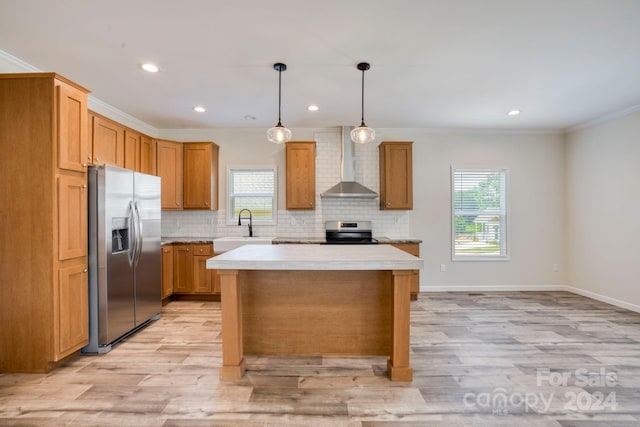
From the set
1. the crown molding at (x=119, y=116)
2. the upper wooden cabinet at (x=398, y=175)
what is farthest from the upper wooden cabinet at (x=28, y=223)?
the upper wooden cabinet at (x=398, y=175)

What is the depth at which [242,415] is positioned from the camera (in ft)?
6.44

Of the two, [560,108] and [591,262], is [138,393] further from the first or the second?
[591,262]

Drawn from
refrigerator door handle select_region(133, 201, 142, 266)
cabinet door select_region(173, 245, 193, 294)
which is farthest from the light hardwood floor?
cabinet door select_region(173, 245, 193, 294)

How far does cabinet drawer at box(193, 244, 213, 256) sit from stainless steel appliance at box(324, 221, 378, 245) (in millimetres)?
1794

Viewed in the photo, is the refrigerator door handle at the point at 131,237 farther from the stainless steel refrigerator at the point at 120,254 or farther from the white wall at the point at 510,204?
the white wall at the point at 510,204

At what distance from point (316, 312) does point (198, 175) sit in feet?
10.5

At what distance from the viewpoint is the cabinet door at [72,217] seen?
2.51 m

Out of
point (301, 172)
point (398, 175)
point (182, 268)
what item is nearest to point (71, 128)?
point (182, 268)

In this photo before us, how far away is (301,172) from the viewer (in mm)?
4824

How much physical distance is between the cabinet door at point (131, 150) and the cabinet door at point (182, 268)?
1.28 m

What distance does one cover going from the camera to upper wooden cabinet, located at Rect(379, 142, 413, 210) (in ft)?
15.8

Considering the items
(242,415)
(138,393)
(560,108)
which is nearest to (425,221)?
(560,108)

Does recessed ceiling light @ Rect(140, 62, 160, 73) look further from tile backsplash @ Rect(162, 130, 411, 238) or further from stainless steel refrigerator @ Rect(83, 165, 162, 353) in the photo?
tile backsplash @ Rect(162, 130, 411, 238)

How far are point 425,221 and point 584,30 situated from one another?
3197 millimetres
